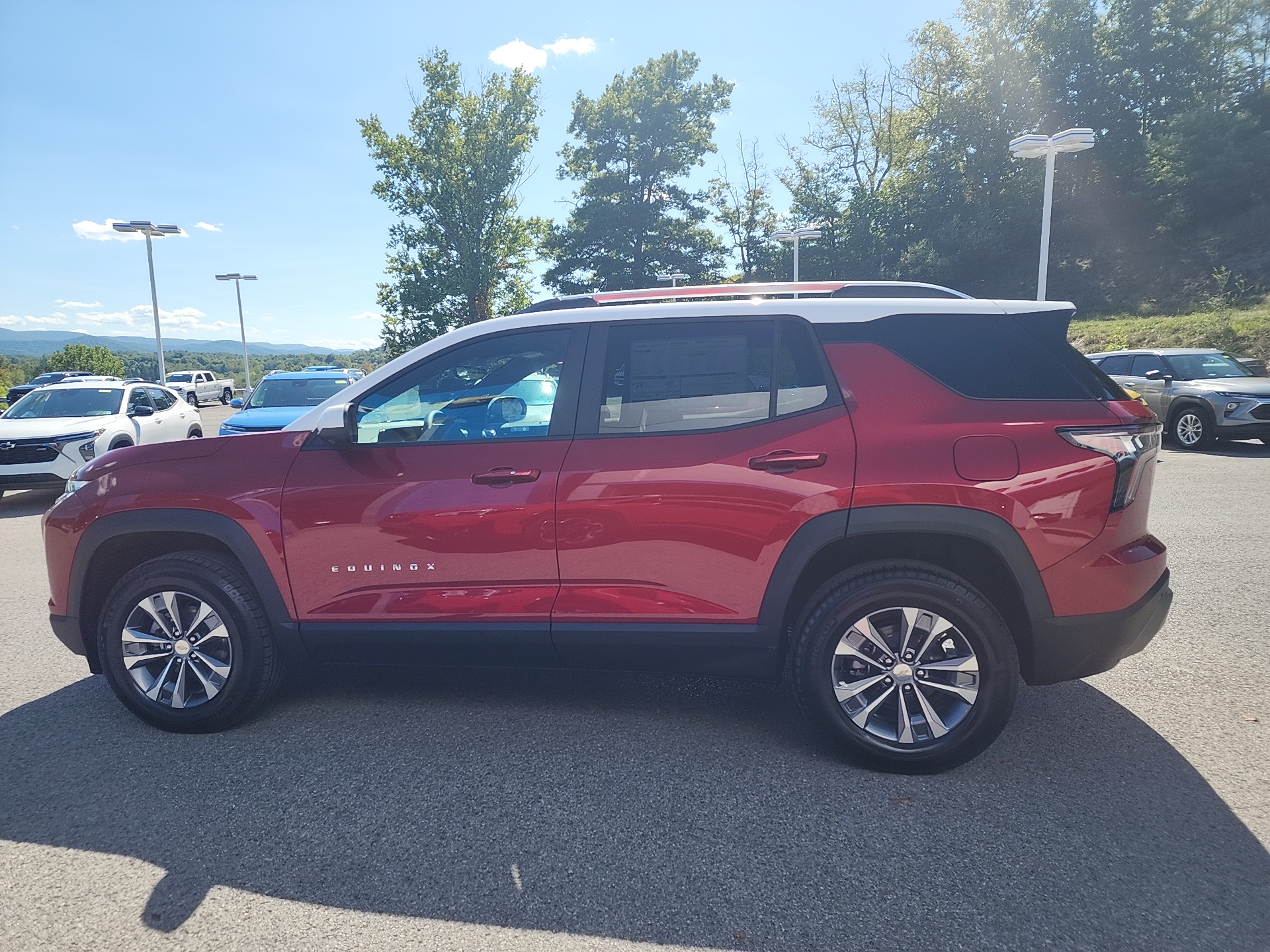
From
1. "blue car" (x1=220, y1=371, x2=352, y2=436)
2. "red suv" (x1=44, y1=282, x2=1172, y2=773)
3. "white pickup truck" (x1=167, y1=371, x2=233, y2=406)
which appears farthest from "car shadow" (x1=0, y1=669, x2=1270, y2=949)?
"white pickup truck" (x1=167, y1=371, x2=233, y2=406)

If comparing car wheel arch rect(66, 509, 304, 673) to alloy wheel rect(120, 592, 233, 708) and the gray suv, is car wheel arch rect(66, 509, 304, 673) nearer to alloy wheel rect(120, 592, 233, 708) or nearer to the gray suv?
alloy wheel rect(120, 592, 233, 708)

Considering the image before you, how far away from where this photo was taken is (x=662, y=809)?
9.24ft

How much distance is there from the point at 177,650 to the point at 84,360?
214ft

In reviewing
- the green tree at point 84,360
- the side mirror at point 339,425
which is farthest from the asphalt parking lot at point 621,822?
the green tree at point 84,360

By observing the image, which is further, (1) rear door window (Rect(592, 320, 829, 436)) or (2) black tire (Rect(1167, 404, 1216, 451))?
(2) black tire (Rect(1167, 404, 1216, 451))

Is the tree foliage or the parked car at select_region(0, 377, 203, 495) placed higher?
the tree foliage

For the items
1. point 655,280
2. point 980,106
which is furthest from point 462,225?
point 980,106

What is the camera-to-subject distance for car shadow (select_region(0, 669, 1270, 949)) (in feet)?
7.45

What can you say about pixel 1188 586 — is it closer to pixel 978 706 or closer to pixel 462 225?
pixel 978 706

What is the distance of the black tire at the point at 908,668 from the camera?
9.63 ft

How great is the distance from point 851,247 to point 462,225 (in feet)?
71.8

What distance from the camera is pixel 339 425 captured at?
3287 millimetres

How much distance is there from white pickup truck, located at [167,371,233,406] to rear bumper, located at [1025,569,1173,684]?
4658 centimetres

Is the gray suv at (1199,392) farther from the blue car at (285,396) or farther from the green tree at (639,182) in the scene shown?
the green tree at (639,182)
